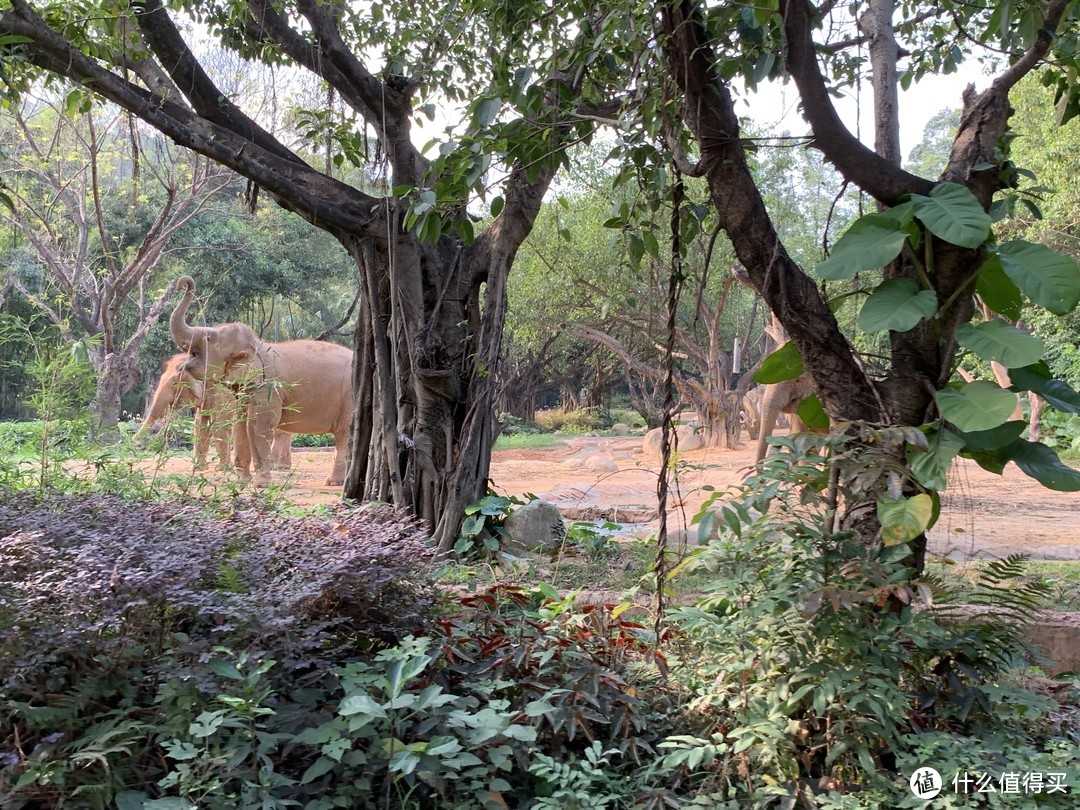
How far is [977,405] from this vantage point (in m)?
2.47

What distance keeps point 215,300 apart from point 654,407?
1251cm

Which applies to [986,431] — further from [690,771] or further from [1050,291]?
[690,771]

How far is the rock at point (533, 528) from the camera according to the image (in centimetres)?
563

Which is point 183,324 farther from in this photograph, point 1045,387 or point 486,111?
point 1045,387

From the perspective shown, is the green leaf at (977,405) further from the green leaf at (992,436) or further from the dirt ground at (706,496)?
the dirt ground at (706,496)

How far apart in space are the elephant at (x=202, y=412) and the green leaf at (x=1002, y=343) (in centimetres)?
320

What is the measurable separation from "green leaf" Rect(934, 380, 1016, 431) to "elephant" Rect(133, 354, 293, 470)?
3.13 metres

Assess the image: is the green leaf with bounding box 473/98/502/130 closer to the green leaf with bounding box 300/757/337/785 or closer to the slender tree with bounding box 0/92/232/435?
the green leaf with bounding box 300/757/337/785

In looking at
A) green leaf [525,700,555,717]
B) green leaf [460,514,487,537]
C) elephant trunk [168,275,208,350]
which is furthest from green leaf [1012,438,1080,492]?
elephant trunk [168,275,208,350]

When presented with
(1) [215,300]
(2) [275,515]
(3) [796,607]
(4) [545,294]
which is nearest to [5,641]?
(2) [275,515]

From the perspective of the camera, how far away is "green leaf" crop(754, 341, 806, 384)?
10.5ft

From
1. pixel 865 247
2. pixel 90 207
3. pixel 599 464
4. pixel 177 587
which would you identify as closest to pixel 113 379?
pixel 90 207

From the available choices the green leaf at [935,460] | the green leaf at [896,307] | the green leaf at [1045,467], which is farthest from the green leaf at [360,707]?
the green leaf at [1045,467]

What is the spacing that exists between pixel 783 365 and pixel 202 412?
9.62 feet
